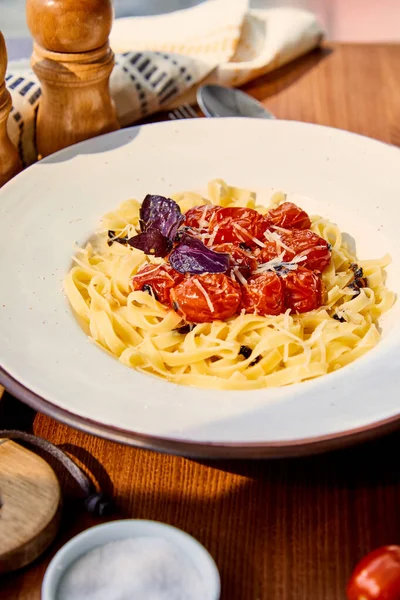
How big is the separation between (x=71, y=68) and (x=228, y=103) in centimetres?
137

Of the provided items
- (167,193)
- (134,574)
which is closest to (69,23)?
(167,193)

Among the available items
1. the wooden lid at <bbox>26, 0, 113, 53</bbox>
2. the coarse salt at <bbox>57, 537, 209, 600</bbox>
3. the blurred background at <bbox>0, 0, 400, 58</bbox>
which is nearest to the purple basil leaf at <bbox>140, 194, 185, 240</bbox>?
the wooden lid at <bbox>26, 0, 113, 53</bbox>

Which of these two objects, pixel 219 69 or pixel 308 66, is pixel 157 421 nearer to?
pixel 219 69

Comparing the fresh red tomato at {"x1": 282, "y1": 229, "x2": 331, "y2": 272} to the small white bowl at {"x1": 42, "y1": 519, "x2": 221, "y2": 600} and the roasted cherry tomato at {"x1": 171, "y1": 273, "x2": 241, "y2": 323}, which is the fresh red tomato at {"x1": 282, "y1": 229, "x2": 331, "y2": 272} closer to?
the roasted cherry tomato at {"x1": 171, "y1": 273, "x2": 241, "y2": 323}

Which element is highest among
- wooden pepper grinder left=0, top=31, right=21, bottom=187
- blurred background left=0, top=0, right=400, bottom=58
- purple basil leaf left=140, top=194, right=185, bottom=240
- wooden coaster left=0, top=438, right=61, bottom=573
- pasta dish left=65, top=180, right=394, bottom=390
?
wooden pepper grinder left=0, top=31, right=21, bottom=187

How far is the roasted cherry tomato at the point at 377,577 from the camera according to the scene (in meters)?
2.25

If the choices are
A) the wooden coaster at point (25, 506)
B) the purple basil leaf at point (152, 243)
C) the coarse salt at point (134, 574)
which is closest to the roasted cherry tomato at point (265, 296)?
the purple basil leaf at point (152, 243)

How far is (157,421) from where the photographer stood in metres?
2.55

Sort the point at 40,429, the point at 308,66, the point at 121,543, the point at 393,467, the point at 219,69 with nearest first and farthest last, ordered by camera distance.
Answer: the point at 121,543
the point at 393,467
the point at 40,429
the point at 219,69
the point at 308,66

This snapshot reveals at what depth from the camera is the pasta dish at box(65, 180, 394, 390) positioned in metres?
3.16

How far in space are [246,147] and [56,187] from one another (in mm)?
1174

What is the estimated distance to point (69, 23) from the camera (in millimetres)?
3953

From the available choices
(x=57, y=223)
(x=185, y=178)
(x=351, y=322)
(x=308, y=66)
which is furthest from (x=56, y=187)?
(x=308, y=66)

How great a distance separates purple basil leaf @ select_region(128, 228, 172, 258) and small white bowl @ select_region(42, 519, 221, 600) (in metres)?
1.53
